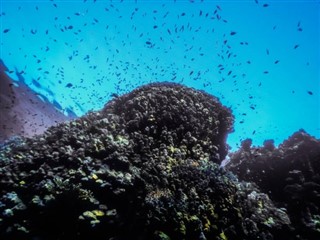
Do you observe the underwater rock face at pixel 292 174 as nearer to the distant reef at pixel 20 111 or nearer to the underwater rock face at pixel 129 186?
the underwater rock face at pixel 129 186

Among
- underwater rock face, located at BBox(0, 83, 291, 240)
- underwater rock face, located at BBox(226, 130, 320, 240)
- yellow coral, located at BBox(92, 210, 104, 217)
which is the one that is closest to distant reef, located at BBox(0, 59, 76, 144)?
underwater rock face, located at BBox(0, 83, 291, 240)

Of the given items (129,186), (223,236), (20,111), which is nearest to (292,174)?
(223,236)

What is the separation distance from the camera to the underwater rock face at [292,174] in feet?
26.0

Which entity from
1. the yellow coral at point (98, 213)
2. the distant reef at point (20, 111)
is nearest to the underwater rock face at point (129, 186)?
the yellow coral at point (98, 213)

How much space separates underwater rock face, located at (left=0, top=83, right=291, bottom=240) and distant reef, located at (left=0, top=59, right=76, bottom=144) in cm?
978

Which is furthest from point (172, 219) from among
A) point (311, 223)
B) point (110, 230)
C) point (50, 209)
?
point (311, 223)

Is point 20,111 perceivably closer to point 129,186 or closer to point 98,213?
point 129,186

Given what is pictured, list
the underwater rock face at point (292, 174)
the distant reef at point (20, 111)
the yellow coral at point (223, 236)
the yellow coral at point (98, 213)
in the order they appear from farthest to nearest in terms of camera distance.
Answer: the distant reef at point (20, 111) → the underwater rock face at point (292, 174) → the yellow coral at point (223, 236) → the yellow coral at point (98, 213)

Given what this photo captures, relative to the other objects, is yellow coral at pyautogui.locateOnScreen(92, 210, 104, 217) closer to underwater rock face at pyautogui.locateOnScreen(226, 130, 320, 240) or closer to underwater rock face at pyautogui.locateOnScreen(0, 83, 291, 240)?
underwater rock face at pyautogui.locateOnScreen(0, 83, 291, 240)

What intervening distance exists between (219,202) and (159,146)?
8.13 feet

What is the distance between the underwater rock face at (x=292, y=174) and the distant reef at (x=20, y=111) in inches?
485

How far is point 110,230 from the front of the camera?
17.4 ft

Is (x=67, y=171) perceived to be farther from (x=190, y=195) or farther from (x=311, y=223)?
(x=311, y=223)

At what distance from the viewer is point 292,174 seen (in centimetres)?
962
